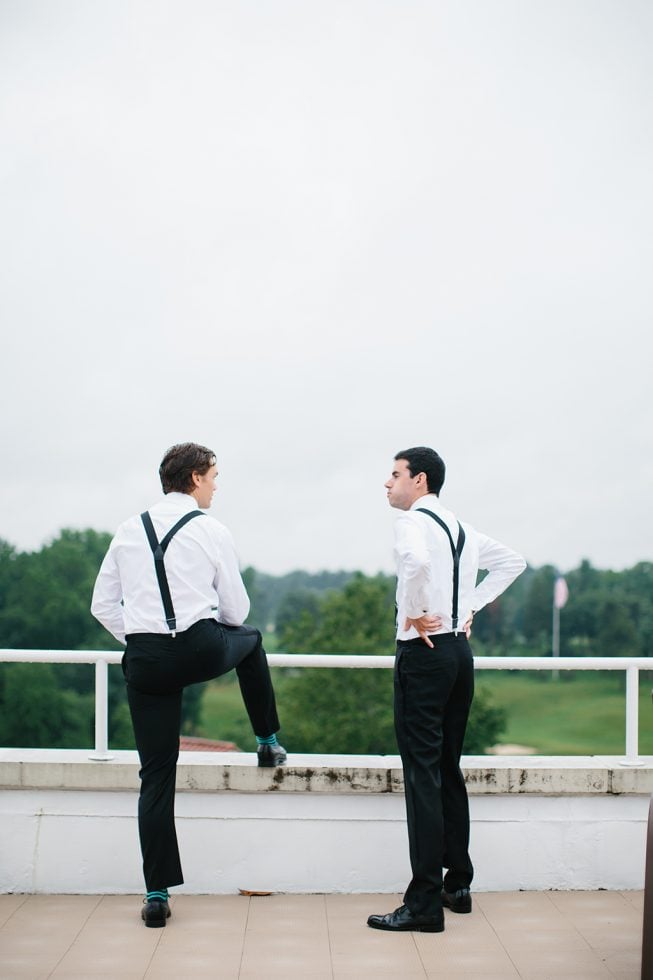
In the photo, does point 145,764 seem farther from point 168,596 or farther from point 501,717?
point 501,717

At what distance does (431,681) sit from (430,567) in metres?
0.44

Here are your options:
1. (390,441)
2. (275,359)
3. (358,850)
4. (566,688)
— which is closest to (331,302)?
(275,359)

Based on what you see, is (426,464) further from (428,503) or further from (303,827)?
(303,827)

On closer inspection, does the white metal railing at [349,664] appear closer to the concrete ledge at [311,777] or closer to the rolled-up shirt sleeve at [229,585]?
the concrete ledge at [311,777]

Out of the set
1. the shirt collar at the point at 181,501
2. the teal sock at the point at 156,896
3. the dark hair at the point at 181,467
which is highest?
the dark hair at the point at 181,467

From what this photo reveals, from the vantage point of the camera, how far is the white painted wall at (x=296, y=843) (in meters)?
4.57

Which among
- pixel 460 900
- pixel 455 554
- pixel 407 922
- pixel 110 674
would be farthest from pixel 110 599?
pixel 110 674

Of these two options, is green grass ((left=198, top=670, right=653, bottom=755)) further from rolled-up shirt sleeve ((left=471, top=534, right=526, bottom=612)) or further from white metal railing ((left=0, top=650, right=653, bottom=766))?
rolled-up shirt sleeve ((left=471, top=534, right=526, bottom=612))

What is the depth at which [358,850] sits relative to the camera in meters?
4.59

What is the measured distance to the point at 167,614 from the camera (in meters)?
4.03

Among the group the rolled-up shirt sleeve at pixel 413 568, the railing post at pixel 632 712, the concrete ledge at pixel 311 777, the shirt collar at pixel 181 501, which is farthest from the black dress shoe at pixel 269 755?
the railing post at pixel 632 712

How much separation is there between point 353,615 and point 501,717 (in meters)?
11.5

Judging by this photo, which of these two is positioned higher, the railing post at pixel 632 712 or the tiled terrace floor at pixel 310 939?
the railing post at pixel 632 712

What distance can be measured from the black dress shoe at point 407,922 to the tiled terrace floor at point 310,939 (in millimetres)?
37
